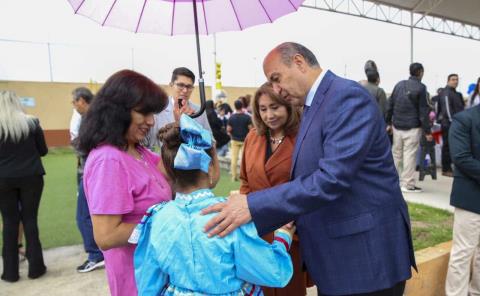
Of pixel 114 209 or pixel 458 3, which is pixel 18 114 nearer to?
pixel 114 209

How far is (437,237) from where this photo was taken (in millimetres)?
4008

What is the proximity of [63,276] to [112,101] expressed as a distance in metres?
2.87

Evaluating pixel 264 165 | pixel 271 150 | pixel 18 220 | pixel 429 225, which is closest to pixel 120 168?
pixel 264 165

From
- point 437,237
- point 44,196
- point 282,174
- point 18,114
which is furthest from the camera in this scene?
point 44,196

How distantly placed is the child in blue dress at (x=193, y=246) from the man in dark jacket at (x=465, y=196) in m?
1.81

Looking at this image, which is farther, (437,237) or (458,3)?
(458,3)

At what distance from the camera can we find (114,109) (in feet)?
5.65

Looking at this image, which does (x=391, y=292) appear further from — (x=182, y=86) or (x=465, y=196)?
(x=182, y=86)

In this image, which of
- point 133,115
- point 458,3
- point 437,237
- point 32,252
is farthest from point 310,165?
point 458,3

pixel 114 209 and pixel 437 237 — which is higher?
pixel 114 209

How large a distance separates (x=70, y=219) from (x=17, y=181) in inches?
88.4

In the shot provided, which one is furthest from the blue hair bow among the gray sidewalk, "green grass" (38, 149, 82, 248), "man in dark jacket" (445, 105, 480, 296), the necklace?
the gray sidewalk

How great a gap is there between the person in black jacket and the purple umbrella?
6.49 feet

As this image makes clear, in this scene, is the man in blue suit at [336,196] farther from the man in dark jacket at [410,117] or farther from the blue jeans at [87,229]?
the man in dark jacket at [410,117]
